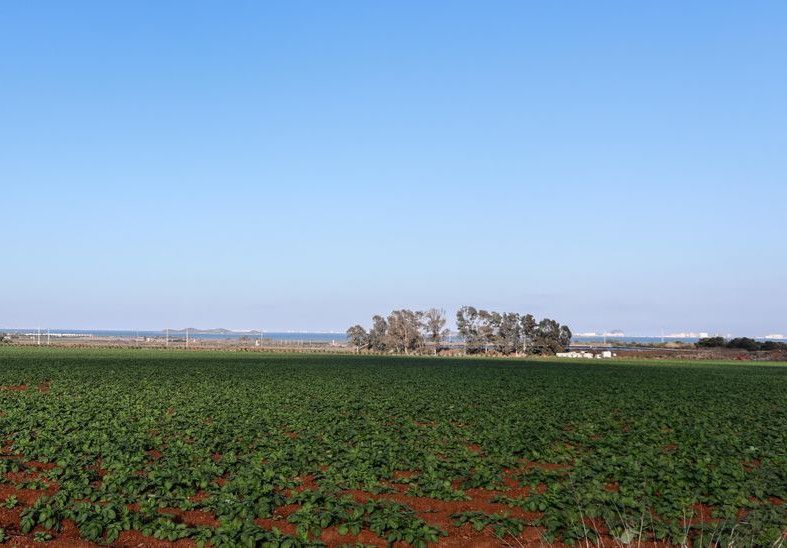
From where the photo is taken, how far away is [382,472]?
52.6 feet

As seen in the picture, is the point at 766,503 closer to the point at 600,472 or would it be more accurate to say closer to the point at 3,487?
the point at 600,472

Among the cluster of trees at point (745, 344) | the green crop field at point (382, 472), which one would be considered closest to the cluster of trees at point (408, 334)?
the cluster of trees at point (745, 344)

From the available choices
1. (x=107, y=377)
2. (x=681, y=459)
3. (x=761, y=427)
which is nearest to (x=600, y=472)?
(x=681, y=459)

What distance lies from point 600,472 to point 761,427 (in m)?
12.8

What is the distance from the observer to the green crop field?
1181 centimetres

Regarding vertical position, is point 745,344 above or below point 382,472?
below

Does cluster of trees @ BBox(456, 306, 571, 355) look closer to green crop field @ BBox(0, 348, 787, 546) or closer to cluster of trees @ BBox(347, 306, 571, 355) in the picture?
cluster of trees @ BBox(347, 306, 571, 355)

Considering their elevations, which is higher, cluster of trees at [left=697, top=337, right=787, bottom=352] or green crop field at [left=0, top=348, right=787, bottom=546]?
green crop field at [left=0, top=348, right=787, bottom=546]

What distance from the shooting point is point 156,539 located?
37.8 feet

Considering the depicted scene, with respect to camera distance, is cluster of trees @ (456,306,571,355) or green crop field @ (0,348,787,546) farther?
cluster of trees @ (456,306,571,355)

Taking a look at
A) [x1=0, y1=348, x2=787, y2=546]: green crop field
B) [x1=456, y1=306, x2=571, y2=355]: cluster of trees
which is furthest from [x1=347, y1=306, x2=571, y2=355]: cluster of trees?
[x1=0, y1=348, x2=787, y2=546]: green crop field

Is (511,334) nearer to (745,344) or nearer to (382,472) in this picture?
(745,344)

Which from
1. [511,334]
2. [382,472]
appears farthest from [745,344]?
[382,472]

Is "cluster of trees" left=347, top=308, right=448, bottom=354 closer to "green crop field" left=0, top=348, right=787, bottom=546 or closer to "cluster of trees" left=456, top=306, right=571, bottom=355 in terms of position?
"cluster of trees" left=456, top=306, right=571, bottom=355
